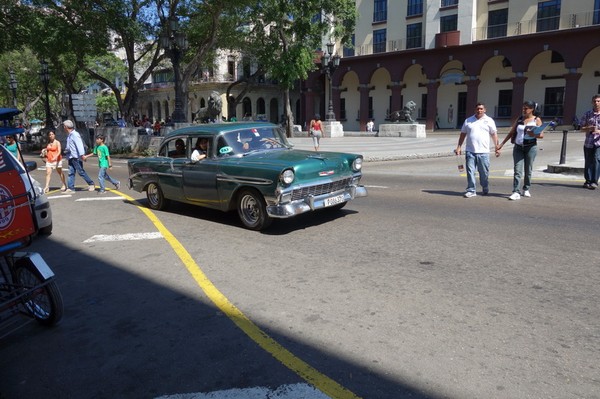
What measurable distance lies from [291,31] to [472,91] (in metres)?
16.9

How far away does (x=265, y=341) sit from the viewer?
3715 millimetres

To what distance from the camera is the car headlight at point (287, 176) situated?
6.63 metres

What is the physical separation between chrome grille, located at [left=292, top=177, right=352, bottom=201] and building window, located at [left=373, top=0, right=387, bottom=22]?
4131 centimetres

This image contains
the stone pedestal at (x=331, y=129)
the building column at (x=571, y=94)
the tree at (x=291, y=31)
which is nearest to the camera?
the tree at (x=291, y=31)

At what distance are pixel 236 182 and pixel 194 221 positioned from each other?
1.54 m

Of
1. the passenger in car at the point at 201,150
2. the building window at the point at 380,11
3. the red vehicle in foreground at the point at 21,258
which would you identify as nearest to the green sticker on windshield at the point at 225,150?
the passenger in car at the point at 201,150

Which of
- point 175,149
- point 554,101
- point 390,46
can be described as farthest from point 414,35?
point 175,149

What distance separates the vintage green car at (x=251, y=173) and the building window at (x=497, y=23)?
35752 mm

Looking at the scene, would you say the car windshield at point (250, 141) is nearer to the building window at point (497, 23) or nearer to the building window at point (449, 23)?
the building window at point (497, 23)

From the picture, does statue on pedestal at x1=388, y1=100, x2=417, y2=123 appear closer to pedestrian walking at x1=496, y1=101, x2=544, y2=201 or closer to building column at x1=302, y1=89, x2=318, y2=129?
building column at x1=302, y1=89, x2=318, y2=129

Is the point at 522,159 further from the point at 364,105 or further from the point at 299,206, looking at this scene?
the point at 364,105

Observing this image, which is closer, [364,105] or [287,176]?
[287,176]

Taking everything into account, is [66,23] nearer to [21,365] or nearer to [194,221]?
[194,221]

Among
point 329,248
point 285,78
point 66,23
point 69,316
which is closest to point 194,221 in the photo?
point 329,248
